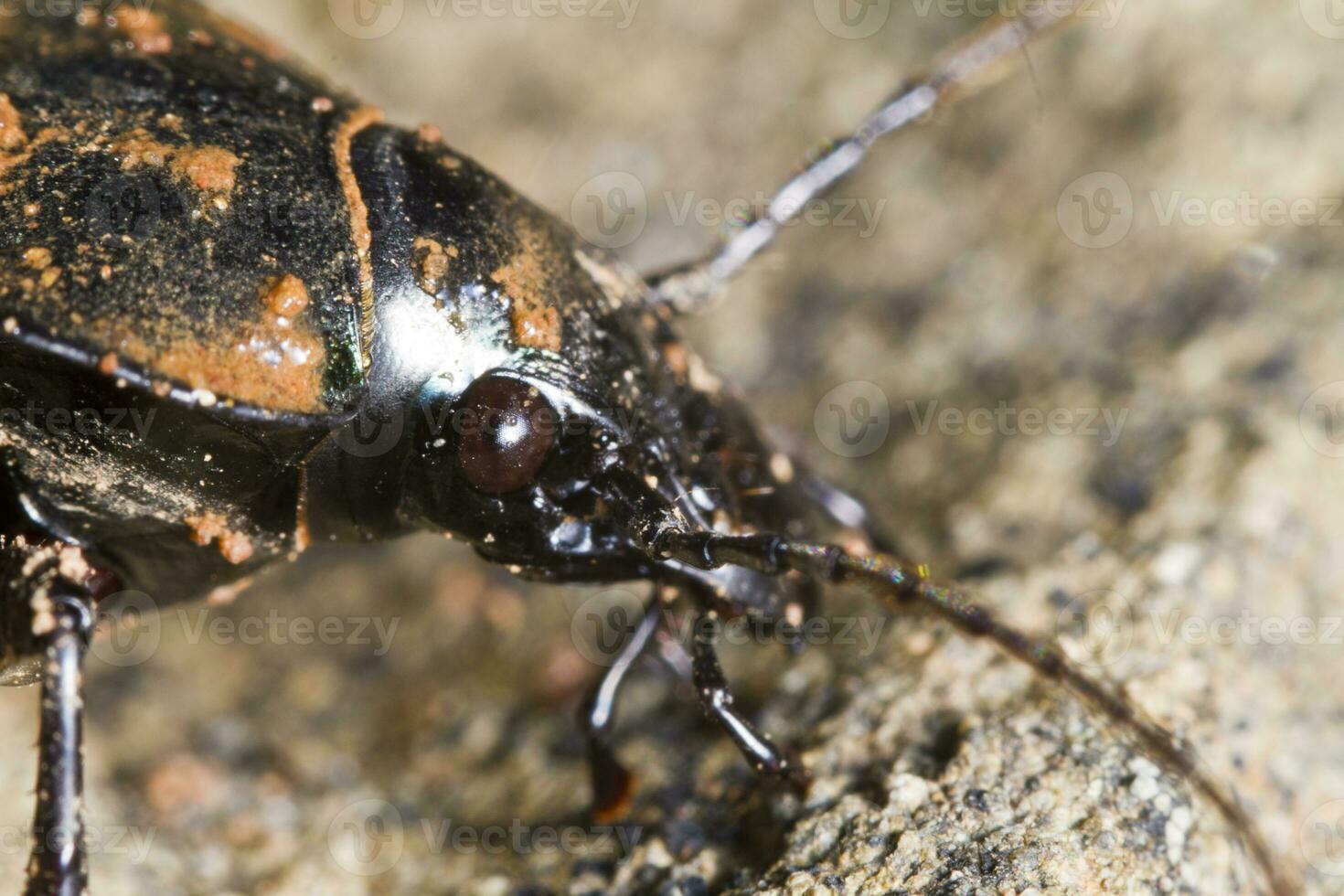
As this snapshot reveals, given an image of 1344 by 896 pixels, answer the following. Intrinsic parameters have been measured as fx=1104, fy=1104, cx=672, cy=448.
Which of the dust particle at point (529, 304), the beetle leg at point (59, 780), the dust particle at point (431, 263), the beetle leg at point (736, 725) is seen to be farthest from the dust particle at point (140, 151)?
the beetle leg at point (736, 725)

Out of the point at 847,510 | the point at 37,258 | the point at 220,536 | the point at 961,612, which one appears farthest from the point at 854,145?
the point at 37,258

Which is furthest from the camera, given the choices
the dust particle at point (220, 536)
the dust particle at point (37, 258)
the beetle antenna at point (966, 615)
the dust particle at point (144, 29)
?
the dust particle at point (144, 29)

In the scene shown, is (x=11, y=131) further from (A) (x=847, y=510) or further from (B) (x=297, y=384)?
(A) (x=847, y=510)

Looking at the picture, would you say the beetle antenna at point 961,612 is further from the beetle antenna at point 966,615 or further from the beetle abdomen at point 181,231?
the beetle abdomen at point 181,231

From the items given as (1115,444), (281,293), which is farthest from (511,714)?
(1115,444)

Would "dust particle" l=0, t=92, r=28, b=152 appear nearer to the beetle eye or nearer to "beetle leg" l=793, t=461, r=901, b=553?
the beetle eye

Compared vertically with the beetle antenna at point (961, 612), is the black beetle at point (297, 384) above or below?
above
